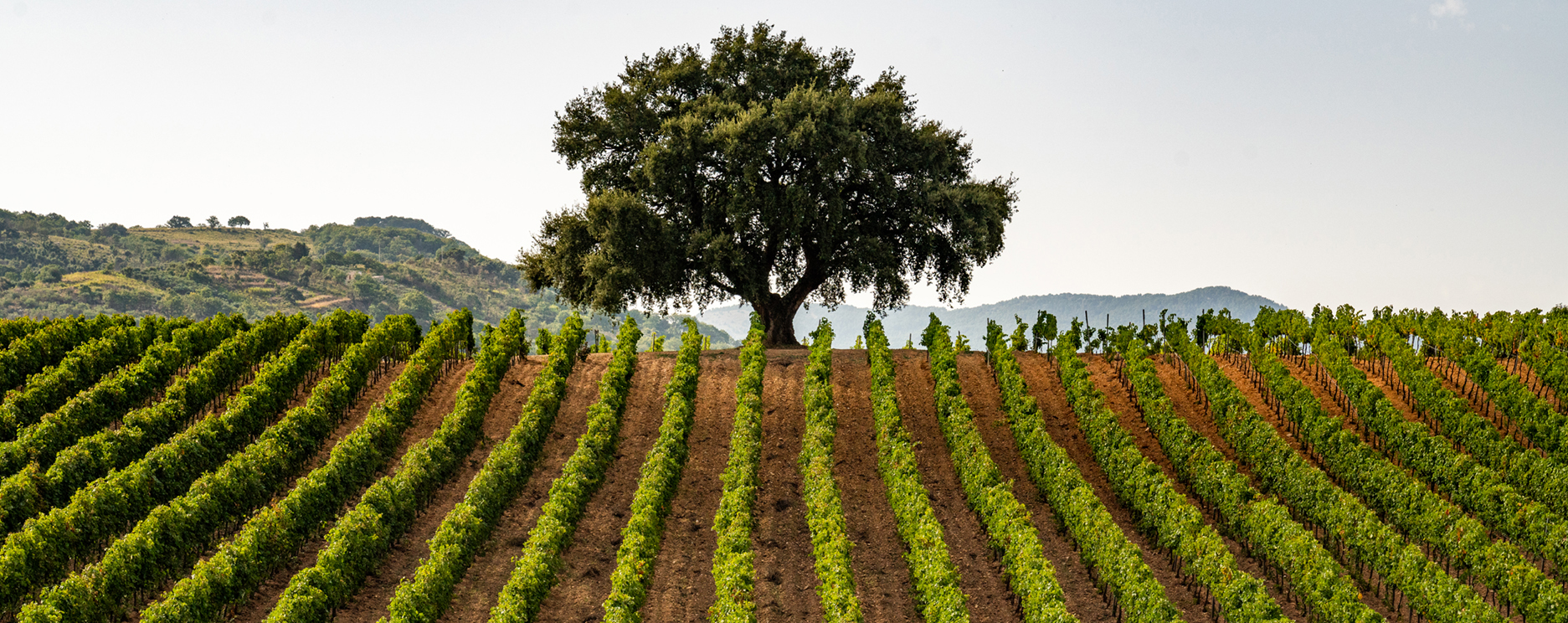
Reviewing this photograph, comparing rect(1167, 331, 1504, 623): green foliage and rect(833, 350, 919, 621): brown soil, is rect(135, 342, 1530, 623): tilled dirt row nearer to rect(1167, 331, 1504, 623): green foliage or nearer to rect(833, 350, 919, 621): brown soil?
rect(833, 350, 919, 621): brown soil

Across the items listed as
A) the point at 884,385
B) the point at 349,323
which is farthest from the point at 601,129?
the point at 884,385

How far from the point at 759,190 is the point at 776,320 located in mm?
6300

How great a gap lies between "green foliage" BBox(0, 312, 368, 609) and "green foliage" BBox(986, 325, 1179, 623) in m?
21.3

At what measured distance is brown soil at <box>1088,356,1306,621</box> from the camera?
22312mm

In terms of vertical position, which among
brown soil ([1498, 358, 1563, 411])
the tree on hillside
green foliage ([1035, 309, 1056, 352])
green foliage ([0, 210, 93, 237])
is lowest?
brown soil ([1498, 358, 1563, 411])

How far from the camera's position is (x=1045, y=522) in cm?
2656

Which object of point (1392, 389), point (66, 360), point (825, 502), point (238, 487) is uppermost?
point (1392, 389)

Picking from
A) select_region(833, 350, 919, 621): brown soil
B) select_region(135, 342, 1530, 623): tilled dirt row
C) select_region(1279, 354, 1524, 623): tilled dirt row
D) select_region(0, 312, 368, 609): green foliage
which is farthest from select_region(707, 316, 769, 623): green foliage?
select_region(1279, 354, 1524, 623): tilled dirt row

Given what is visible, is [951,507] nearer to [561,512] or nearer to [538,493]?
[561,512]

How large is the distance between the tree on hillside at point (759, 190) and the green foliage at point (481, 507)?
6031 millimetres

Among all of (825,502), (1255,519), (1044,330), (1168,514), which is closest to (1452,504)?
(1255,519)

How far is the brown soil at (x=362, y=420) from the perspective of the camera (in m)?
20.9

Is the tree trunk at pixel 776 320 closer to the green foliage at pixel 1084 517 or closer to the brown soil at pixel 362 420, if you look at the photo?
the green foliage at pixel 1084 517

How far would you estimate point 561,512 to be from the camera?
957 inches
